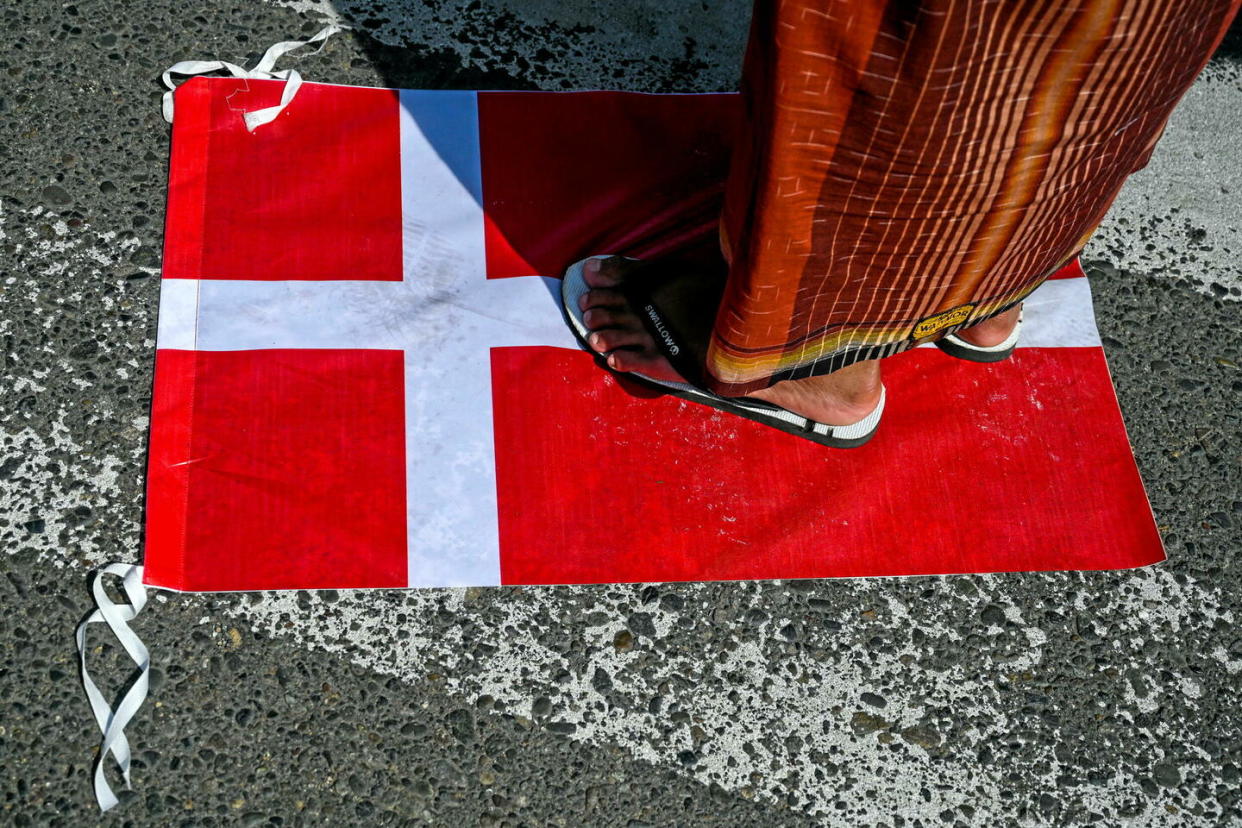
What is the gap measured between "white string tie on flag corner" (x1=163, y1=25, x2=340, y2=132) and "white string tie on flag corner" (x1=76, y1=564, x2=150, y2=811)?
0.69 metres

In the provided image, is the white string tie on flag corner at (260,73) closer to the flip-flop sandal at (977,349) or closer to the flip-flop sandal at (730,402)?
the flip-flop sandal at (730,402)

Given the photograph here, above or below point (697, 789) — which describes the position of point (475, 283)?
above

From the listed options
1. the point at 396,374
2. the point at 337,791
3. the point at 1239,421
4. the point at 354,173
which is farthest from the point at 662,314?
the point at 1239,421

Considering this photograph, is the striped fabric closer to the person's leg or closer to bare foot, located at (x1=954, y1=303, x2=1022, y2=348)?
the person's leg

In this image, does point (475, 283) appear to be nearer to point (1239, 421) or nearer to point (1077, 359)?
point (1077, 359)

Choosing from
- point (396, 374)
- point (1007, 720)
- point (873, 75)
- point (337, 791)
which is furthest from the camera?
point (396, 374)

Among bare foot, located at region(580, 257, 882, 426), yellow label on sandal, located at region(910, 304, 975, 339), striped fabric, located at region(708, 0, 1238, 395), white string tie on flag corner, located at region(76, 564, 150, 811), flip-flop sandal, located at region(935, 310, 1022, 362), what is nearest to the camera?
striped fabric, located at region(708, 0, 1238, 395)

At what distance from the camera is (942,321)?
1265 millimetres

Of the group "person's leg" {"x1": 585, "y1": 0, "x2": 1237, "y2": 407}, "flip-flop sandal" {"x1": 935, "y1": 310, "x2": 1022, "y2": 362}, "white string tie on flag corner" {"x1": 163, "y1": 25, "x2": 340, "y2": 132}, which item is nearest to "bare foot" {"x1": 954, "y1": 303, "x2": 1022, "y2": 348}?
"flip-flop sandal" {"x1": 935, "y1": 310, "x2": 1022, "y2": 362}

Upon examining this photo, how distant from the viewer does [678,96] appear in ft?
5.50

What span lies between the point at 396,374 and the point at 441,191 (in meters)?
0.31

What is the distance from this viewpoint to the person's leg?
0.87 metres

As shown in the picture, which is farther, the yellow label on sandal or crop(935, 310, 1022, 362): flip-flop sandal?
crop(935, 310, 1022, 362): flip-flop sandal

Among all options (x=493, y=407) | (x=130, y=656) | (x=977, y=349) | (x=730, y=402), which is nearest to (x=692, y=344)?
(x=730, y=402)
